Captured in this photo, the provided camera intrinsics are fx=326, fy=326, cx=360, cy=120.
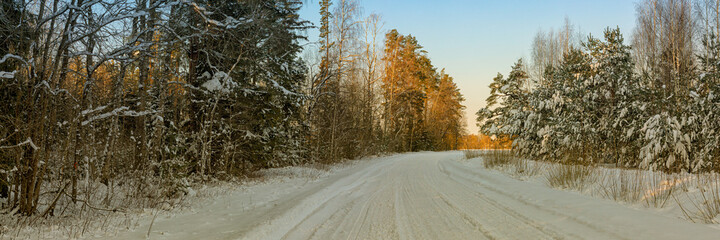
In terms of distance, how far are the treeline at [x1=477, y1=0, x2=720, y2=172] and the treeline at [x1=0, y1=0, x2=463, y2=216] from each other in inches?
352

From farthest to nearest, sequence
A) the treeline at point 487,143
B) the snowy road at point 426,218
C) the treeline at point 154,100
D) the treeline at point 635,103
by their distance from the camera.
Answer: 1. the treeline at point 487,143
2. the treeline at point 635,103
3. the treeline at point 154,100
4. the snowy road at point 426,218

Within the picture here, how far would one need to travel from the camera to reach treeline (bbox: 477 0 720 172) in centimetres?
1073

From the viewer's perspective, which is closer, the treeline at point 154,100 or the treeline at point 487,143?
the treeline at point 154,100

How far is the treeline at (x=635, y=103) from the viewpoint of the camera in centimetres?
1073

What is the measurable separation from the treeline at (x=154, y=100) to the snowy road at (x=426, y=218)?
6.60 ft

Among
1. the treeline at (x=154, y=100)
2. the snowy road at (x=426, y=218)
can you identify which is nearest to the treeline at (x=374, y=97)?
the treeline at (x=154, y=100)

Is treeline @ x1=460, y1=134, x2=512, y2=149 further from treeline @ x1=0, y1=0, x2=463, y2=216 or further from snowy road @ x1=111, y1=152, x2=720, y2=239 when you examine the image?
treeline @ x1=0, y1=0, x2=463, y2=216

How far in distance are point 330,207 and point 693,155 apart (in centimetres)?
1307

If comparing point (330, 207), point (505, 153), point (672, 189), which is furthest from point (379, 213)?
point (505, 153)

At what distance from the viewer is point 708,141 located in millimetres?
10664

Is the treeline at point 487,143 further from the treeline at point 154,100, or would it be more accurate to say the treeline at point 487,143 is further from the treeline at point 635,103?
the treeline at point 154,100

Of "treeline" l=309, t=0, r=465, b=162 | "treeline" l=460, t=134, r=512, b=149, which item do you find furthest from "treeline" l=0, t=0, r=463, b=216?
"treeline" l=460, t=134, r=512, b=149

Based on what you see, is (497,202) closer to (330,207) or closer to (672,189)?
(672,189)

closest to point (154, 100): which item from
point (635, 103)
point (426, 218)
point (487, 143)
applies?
point (426, 218)
